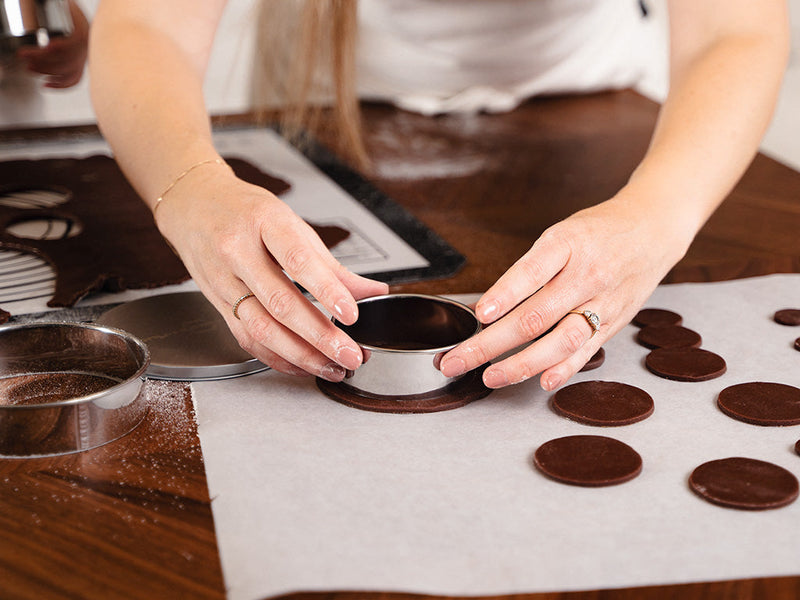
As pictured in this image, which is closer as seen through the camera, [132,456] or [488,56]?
[132,456]

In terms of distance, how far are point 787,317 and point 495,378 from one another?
0.36 meters

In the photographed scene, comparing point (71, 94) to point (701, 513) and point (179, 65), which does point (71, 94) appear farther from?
point (701, 513)

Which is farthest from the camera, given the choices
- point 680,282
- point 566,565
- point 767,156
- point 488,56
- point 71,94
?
point 71,94

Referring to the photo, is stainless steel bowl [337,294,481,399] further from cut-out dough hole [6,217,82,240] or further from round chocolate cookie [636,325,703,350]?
cut-out dough hole [6,217,82,240]

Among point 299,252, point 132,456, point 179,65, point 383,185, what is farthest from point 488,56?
point 132,456

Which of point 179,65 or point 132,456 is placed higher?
point 179,65

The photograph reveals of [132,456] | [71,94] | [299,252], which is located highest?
[299,252]

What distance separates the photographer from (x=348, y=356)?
2.18 ft

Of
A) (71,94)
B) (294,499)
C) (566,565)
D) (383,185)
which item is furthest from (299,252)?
(71,94)

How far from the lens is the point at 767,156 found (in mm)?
1407

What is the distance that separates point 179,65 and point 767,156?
96 cm

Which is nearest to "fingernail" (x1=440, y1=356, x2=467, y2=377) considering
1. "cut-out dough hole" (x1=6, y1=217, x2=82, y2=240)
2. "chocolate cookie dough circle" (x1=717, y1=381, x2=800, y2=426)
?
"chocolate cookie dough circle" (x1=717, y1=381, x2=800, y2=426)

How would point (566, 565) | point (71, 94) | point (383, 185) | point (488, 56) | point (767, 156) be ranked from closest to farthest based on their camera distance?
point (566, 565), point (383, 185), point (767, 156), point (488, 56), point (71, 94)

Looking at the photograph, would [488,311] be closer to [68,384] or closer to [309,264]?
[309,264]
